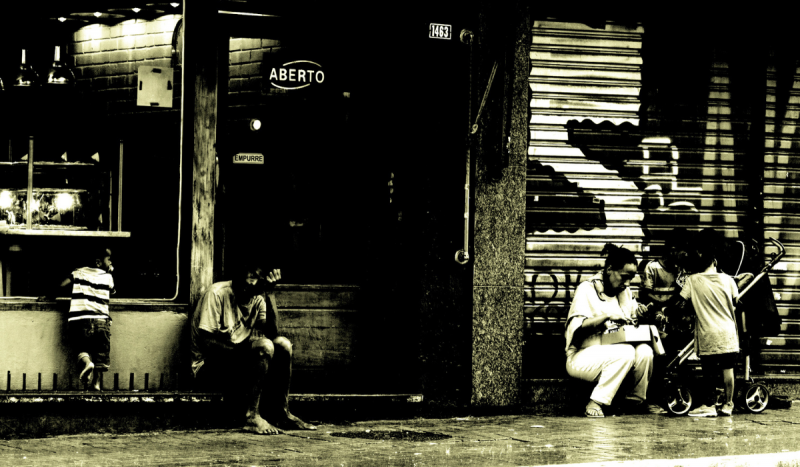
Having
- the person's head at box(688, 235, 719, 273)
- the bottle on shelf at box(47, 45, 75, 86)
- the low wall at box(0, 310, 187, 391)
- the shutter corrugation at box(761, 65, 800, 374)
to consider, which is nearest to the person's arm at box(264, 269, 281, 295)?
the low wall at box(0, 310, 187, 391)

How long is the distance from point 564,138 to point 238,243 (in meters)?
3.39

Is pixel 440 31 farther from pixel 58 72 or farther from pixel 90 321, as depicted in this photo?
pixel 90 321

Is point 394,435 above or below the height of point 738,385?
below

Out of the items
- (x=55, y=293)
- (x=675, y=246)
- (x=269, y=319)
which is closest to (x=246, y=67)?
(x=269, y=319)

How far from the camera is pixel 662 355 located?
10.1m

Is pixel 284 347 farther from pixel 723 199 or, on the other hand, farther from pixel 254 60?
pixel 723 199

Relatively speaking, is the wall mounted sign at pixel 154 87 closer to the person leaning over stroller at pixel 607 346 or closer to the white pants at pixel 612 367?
the person leaning over stroller at pixel 607 346

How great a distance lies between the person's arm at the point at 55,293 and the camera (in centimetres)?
910

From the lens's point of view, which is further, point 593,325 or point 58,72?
point 593,325

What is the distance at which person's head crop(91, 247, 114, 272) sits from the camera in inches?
361

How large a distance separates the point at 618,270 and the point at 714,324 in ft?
3.30

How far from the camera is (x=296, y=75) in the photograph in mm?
9820

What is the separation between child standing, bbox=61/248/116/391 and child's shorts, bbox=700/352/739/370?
5.32 m

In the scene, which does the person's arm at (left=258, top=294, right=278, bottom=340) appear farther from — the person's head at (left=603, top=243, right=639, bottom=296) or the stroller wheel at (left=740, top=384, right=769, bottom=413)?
the stroller wheel at (left=740, top=384, right=769, bottom=413)
